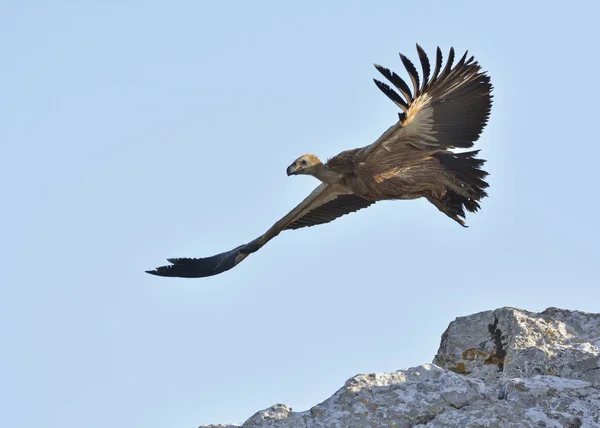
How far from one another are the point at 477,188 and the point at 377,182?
0.97 meters

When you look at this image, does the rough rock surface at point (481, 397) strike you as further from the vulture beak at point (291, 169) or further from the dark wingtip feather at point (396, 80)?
the vulture beak at point (291, 169)

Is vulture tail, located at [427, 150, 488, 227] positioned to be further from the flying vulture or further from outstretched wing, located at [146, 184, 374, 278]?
outstretched wing, located at [146, 184, 374, 278]

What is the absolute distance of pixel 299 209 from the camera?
1062 centimetres

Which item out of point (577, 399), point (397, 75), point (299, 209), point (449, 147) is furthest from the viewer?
point (299, 209)

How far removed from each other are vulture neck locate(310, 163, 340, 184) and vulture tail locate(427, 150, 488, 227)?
958 millimetres

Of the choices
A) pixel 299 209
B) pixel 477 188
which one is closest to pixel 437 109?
pixel 477 188

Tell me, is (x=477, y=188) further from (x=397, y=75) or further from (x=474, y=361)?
(x=474, y=361)

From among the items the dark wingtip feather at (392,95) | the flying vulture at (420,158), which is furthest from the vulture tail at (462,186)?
the dark wingtip feather at (392,95)

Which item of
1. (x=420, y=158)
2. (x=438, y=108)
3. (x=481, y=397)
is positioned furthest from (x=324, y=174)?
(x=481, y=397)

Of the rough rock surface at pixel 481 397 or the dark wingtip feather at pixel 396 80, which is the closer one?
the rough rock surface at pixel 481 397

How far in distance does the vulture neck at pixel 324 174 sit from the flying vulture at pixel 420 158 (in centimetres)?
1

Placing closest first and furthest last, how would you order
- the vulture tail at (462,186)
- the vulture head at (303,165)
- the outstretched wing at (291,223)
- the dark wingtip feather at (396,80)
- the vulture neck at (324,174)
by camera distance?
the dark wingtip feather at (396,80)
the vulture tail at (462,186)
the vulture neck at (324,174)
the vulture head at (303,165)
the outstretched wing at (291,223)

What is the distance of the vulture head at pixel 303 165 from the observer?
10039mm

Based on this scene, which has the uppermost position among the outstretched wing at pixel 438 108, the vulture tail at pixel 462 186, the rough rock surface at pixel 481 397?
the outstretched wing at pixel 438 108
